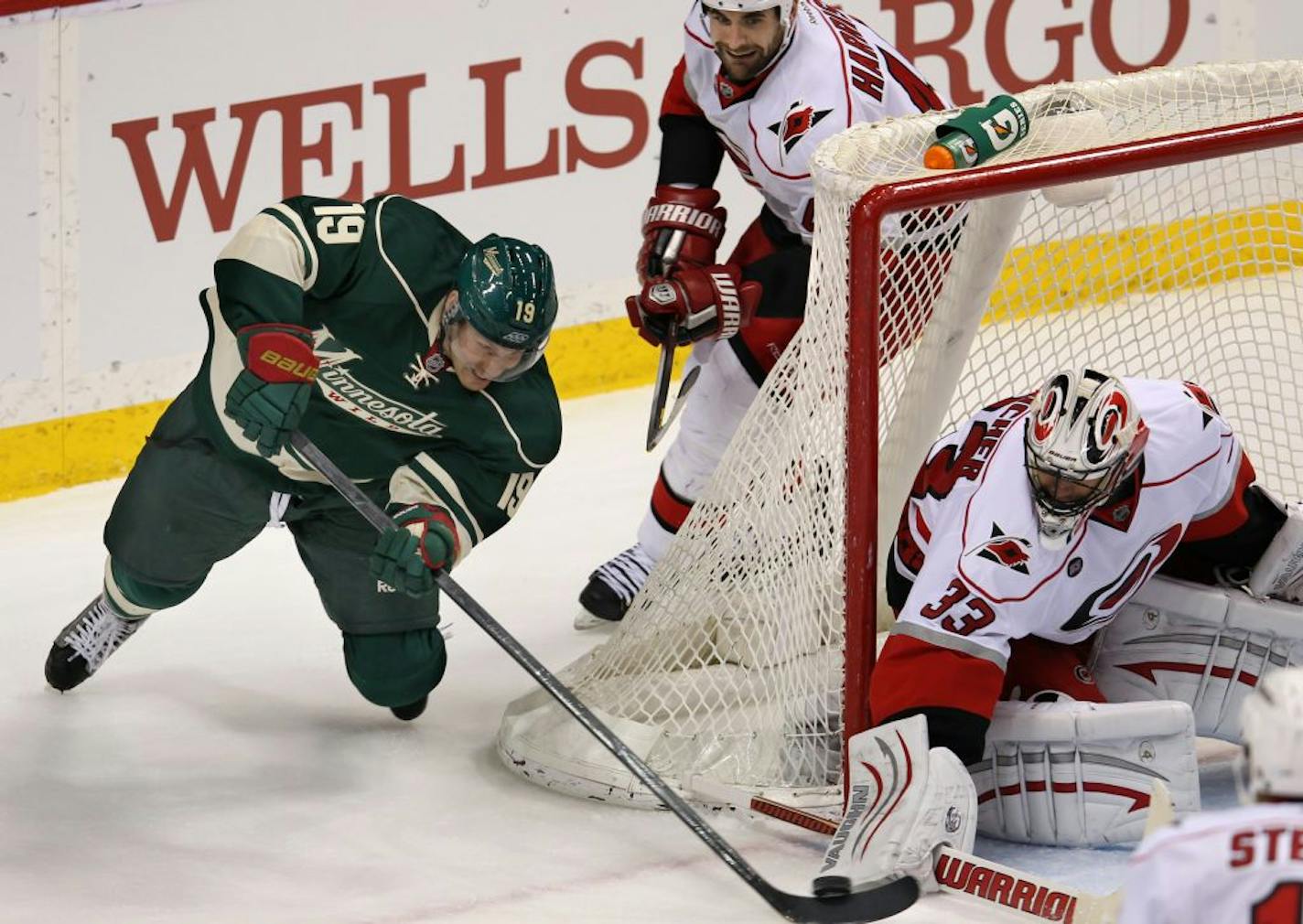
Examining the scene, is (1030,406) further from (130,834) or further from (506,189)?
(506,189)

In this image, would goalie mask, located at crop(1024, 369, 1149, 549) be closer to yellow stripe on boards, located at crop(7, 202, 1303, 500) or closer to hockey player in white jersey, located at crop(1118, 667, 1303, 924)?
yellow stripe on boards, located at crop(7, 202, 1303, 500)

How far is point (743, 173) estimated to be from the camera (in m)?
4.18

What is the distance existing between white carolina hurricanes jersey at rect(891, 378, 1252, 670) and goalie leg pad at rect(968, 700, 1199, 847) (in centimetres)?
13

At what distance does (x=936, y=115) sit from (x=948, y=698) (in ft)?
2.83

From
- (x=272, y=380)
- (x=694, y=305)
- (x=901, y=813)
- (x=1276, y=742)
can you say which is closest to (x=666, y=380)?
(x=694, y=305)

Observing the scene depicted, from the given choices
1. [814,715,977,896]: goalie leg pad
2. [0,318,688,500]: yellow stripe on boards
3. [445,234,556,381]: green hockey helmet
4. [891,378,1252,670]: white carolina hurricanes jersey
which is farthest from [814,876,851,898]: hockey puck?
[0,318,688,500]: yellow stripe on boards

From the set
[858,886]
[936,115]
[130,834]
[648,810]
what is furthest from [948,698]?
[130,834]

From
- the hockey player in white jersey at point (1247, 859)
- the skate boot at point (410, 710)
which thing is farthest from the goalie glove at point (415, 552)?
the hockey player in white jersey at point (1247, 859)

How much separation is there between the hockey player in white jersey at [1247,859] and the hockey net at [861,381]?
49.8 inches

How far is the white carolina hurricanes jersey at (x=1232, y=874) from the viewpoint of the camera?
6.66 feet

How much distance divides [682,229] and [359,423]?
0.71 m

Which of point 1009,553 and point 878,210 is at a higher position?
point 878,210

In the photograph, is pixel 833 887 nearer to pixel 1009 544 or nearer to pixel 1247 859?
pixel 1009 544

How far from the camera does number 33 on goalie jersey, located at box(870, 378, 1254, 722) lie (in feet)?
10.6
